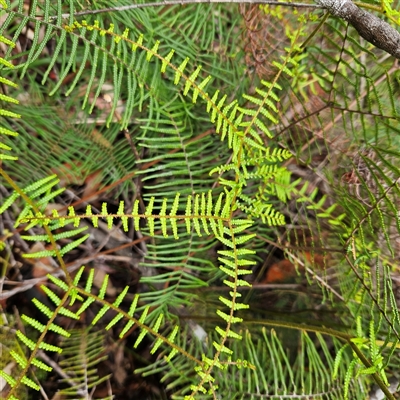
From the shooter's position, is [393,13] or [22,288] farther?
[22,288]

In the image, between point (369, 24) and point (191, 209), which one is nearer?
point (369, 24)

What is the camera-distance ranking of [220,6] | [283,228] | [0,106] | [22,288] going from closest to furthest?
[0,106]
[22,288]
[220,6]
[283,228]

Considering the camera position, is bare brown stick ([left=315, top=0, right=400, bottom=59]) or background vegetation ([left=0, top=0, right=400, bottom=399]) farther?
background vegetation ([left=0, top=0, right=400, bottom=399])

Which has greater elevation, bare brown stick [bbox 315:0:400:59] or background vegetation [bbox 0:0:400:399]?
bare brown stick [bbox 315:0:400:59]

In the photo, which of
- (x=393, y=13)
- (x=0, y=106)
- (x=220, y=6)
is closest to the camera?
(x=393, y=13)

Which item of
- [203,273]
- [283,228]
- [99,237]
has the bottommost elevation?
[99,237]

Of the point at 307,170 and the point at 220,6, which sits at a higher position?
the point at 220,6

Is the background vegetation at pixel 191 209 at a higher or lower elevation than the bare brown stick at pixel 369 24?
lower

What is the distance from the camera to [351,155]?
2.98 feet

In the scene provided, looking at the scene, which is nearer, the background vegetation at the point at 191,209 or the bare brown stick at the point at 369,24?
the bare brown stick at the point at 369,24

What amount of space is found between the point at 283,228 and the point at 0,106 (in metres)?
0.77

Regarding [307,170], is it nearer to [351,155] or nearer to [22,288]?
[351,155]

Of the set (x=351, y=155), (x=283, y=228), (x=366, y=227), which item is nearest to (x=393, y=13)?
(x=351, y=155)

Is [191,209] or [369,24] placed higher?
[369,24]
